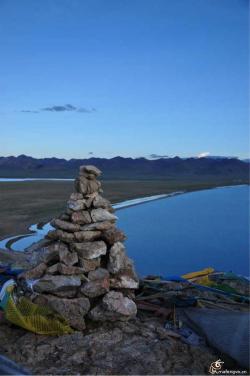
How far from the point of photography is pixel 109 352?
242 inches

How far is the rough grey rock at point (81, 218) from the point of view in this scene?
7617 millimetres

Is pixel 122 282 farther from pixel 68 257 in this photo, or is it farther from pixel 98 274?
pixel 68 257

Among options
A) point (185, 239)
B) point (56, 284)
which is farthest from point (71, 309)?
point (185, 239)

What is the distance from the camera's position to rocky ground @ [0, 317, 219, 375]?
5.78 metres

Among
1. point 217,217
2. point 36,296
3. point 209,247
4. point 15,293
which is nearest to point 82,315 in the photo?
point 36,296

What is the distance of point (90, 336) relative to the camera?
6527mm

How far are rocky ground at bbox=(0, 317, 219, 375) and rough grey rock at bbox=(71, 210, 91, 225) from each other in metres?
1.90

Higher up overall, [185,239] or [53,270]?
[53,270]

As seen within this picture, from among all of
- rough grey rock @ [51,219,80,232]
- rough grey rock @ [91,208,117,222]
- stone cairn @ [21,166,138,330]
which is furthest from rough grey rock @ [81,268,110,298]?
rough grey rock @ [91,208,117,222]

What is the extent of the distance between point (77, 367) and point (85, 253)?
1989 millimetres

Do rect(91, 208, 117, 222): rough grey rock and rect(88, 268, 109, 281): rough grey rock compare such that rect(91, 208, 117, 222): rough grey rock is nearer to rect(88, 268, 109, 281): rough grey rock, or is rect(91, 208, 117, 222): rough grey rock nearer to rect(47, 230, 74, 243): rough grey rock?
rect(47, 230, 74, 243): rough grey rock

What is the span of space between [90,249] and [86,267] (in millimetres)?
320

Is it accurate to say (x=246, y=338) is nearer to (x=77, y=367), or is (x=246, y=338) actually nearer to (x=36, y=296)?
(x=77, y=367)

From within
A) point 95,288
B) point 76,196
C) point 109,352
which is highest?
point 76,196
